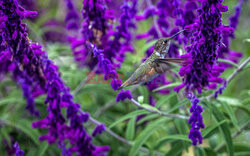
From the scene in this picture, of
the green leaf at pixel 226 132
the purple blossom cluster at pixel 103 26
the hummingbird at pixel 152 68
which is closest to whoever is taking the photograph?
the hummingbird at pixel 152 68

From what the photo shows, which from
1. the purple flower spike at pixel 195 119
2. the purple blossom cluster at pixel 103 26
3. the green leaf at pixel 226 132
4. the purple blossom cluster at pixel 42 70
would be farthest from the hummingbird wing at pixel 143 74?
the green leaf at pixel 226 132

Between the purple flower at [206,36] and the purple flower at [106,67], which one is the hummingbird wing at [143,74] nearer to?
the purple flower at [106,67]

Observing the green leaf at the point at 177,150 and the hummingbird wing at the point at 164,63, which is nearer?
the hummingbird wing at the point at 164,63

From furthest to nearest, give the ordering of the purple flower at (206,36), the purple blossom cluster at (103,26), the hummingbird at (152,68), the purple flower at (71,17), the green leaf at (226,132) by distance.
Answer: the purple flower at (71,17) < the purple blossom cluster at (103,26) < the green leaf at (226,132) < the hummingbird at (152,68) < the purple flower at (206,36)

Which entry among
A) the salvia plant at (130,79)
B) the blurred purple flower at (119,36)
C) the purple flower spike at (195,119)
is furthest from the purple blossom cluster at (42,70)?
the purple flower spike at (195,119)

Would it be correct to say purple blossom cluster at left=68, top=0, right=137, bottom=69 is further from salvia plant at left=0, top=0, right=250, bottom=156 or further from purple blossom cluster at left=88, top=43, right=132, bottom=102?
purple blossom cluster at left=88, top=43, right=132, bottom=102

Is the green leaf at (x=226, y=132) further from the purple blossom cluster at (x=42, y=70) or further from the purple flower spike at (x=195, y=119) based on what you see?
the purple blossom cluster at (x=42, y=70)

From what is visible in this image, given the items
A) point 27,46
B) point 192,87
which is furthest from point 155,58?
point 27,46

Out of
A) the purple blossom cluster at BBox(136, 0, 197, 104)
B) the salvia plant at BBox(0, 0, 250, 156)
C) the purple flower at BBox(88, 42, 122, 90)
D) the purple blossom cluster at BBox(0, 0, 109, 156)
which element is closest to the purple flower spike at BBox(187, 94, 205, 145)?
the salvia plant at BBox(0, 0, 250, 156)

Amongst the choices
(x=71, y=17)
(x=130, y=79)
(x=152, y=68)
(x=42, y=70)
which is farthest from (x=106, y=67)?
(x=71, y=17)

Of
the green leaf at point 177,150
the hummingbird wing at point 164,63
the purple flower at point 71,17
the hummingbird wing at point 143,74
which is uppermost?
the purple flower at point 71,17

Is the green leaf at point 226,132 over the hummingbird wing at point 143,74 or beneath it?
beneath
